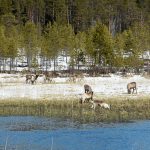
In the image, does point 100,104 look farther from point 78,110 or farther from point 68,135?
point 68,135

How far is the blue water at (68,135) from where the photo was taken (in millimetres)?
20127

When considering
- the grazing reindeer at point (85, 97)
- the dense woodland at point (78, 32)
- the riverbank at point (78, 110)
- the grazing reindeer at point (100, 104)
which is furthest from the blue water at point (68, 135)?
the dense woodland at point (78, 32)

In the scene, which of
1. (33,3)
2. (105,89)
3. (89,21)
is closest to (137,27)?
(89,21)

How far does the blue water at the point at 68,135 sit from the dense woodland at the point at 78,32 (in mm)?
51877

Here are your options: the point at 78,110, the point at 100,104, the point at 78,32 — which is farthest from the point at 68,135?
the point at 78,32

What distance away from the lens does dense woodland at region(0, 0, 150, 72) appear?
266ft

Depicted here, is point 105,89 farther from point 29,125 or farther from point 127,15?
point 127,15

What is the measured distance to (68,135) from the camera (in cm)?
2297

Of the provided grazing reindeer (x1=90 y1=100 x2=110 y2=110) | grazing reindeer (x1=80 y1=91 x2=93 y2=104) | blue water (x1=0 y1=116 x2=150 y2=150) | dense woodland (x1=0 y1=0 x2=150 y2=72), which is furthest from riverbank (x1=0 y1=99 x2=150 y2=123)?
dense woodland (x1=0 y1=0 x2=150 y2=72)

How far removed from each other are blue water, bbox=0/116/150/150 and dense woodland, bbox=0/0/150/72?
51877mm

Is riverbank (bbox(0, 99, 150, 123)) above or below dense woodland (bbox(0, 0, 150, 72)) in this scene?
below

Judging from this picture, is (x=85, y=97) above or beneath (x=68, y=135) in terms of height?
above

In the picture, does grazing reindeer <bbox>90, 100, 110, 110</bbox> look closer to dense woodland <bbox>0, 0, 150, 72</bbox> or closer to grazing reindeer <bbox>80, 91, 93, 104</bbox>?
grazing reindeer <bbox>80, 91, 93, 104</bbox>

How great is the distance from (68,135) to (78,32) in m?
88.2
